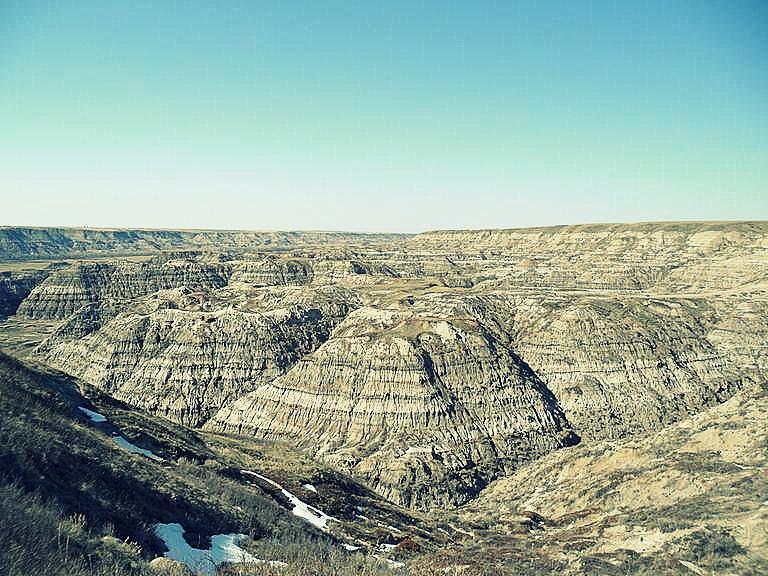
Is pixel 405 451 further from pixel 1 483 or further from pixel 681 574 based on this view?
pixel 1 483

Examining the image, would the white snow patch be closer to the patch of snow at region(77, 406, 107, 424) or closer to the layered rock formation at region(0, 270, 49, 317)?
the patch of snow at region(77, 406, 107, 424)

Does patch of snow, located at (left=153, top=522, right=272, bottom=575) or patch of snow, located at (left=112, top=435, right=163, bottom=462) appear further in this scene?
patch of snow, located at (left=112, top=435, right=163, bottom=462)

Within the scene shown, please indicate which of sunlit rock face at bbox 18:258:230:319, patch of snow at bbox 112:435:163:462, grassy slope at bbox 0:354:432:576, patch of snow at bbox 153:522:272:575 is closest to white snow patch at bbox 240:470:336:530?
grassy slope at bbox 0:354:432:576

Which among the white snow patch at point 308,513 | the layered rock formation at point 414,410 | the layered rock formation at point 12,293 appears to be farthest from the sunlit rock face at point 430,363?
the layered rock formation at point 12,293

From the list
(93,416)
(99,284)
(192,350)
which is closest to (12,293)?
(99,284)

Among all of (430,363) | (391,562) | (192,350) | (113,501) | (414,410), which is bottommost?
(414,410)

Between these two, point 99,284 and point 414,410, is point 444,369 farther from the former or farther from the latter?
point 99,284
